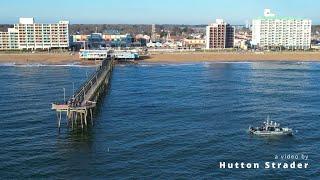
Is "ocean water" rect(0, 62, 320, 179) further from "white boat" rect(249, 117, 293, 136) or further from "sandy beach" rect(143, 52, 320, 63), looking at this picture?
"sandy beach" rect(143, 52, 320, 63)

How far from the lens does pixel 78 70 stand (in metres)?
104

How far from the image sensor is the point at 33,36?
15550cm

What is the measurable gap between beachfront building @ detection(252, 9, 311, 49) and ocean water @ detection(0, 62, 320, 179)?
96538mm

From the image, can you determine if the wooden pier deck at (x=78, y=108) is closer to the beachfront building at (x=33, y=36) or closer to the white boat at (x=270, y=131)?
the white boat at (x=270, y=131)

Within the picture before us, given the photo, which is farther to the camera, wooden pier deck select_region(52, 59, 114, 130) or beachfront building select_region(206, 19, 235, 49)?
beachfront building select_region(206, 19, 235, 49)

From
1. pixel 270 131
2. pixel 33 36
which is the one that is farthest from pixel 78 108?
pixel 33 36

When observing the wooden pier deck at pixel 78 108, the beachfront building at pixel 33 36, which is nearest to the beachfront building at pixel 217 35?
the beachfront building at pixel 33 36

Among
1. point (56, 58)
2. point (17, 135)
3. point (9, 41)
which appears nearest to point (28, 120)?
point (17, 135)

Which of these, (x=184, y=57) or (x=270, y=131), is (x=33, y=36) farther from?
(x=270, y=131)

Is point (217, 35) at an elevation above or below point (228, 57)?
above

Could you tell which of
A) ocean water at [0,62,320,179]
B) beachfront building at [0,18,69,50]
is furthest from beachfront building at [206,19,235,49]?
ocean water at [0,62,320,179]

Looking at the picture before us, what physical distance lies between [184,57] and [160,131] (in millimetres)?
95884

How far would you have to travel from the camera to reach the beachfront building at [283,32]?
17575cm

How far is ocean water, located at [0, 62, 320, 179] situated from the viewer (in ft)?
114
